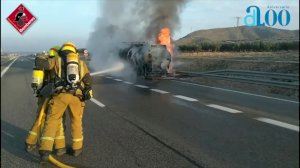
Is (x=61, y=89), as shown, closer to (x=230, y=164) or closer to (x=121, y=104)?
(x=230, y=164)

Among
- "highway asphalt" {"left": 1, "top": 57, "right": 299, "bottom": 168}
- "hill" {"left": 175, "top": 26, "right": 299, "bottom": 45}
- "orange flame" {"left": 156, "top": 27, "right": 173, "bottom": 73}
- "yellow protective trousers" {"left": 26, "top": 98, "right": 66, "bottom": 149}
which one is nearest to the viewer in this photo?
"highway asphalt" {"left": 1, "top": 57, "right": 299, "bottom": 168}

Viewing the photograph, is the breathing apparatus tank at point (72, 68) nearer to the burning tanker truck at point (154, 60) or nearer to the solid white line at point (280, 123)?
the solid white line at point (280, 123)

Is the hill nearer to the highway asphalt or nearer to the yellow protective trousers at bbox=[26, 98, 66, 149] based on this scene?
the highway asphalt

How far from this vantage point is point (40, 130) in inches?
240

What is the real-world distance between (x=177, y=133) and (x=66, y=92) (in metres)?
2.51

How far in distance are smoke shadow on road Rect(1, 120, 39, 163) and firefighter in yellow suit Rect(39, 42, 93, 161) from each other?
16.7 inches

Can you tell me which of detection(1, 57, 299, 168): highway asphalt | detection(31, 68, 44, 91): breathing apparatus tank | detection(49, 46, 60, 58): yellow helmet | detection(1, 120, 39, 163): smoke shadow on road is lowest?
detection(1, 57, 299, 168): highway asphalt

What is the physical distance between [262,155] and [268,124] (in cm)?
259

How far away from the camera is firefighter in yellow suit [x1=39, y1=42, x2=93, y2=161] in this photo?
218 inches

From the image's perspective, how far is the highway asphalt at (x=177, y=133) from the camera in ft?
18.5

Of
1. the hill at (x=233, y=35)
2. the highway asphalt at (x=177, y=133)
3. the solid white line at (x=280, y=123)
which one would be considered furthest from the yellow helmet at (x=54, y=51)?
the hill at (x=233, y=35)

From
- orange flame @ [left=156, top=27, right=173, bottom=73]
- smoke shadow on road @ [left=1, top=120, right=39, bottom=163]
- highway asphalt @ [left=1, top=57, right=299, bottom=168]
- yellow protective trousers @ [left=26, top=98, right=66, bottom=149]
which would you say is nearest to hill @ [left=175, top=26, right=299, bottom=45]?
orange flame @ [left=156, top=27, right=173, bottom=73]

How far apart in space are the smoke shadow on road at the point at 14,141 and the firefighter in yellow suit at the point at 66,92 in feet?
1.39

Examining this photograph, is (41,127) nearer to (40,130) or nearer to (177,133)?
(40,130)
